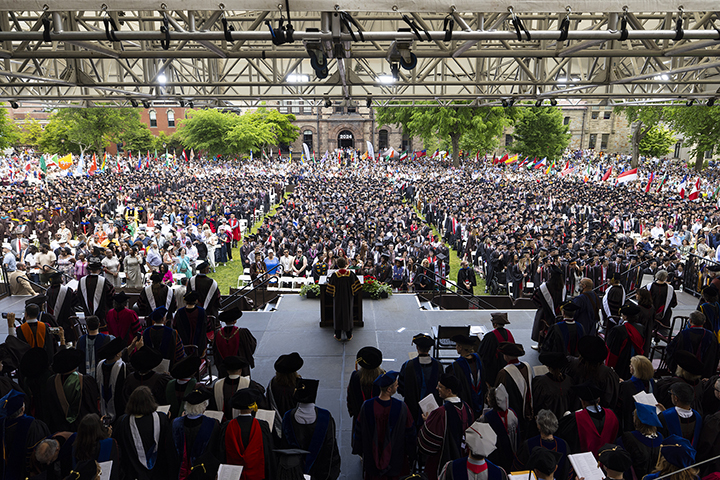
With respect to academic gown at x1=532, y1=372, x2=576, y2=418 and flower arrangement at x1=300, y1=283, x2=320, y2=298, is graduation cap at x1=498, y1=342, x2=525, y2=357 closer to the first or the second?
academic gown at x1=532, y1=372, x2=576, y2=418

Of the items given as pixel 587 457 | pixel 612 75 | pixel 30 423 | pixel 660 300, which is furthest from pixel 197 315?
pixel 612 75

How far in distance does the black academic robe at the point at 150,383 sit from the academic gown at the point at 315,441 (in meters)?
1.51

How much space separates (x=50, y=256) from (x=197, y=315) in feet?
28.1

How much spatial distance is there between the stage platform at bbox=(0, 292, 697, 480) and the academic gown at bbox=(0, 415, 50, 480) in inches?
113

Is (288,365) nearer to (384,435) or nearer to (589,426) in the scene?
(384,435)

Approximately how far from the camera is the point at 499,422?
4176 millimetres

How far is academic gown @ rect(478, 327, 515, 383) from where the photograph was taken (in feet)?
18.2

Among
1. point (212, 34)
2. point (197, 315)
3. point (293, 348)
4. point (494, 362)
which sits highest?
point (212, 34)

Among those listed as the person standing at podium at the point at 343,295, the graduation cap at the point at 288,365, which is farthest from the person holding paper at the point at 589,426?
the person standing at podium at the point at 343,295

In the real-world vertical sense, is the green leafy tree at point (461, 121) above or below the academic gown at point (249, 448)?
above

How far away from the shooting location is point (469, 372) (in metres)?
4.77

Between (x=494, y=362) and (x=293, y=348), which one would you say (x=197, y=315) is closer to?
(x=293, y=348)

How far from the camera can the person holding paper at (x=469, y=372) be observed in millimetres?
4758

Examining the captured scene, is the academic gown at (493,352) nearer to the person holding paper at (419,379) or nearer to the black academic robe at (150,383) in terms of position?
the person holding paper at (419,379)
